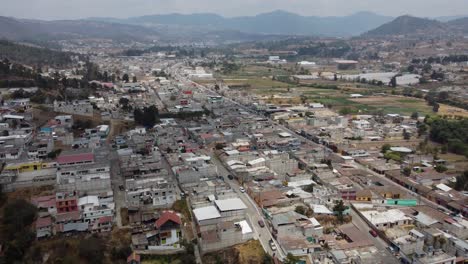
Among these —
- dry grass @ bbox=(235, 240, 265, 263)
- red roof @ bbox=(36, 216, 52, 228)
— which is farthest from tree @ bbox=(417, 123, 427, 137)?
red roof @ bbox=(36, 216, 52, 228)

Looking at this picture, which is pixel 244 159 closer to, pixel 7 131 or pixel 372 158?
pixel 372 158

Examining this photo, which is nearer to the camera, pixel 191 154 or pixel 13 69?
pixel 191 154

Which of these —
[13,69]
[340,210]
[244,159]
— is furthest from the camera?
[13,69]

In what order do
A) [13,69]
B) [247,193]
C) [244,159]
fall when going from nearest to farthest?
[247,193], [244,159], [13,69]

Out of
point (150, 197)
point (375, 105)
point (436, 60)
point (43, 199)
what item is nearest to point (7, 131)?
point (43, 199)

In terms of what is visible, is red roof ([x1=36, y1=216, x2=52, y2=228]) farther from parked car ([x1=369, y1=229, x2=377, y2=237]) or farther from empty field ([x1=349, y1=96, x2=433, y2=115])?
empty field ([x1=349, y1=96, x2=433, y2=115])

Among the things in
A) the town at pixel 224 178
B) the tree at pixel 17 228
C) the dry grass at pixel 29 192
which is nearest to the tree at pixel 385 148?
the town at pixel 224 178

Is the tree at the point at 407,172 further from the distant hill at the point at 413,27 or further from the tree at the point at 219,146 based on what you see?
the distant hill at the point at 413,27
